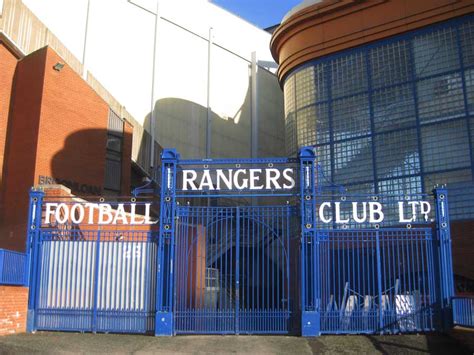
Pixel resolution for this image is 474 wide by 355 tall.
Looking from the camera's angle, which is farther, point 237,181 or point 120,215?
point 120,215

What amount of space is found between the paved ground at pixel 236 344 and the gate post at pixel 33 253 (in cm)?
63

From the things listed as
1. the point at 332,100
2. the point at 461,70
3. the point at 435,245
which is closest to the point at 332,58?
the point at 332,100

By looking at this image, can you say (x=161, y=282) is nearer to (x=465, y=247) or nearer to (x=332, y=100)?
(x=465, y=247)

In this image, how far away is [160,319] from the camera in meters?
12.6

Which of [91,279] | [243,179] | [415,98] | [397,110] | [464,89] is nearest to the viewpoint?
[91,279]

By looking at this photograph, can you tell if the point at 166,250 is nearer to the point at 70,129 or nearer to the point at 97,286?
the point at 97,286

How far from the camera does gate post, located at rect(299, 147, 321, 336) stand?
12461 mm

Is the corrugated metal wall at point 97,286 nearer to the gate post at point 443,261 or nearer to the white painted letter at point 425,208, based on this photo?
the white painted letter at point 425,208

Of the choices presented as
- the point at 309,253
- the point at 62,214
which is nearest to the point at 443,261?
the point at 309,253

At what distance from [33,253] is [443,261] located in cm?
960

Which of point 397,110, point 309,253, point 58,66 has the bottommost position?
point 309,253

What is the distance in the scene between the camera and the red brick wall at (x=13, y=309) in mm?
12023

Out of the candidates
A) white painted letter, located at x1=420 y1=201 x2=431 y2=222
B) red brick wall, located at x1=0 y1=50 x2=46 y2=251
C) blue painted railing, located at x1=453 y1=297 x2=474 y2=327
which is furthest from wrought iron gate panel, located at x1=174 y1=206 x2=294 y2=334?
red brick wall, located at x1=0 y1=50 x2=46 y2=251

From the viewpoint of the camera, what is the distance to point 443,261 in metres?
12.6
